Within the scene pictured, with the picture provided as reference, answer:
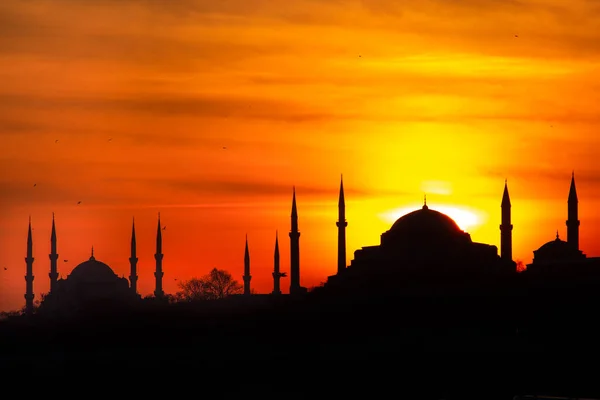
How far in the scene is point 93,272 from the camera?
14100cm

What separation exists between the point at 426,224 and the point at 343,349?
74.9 ft

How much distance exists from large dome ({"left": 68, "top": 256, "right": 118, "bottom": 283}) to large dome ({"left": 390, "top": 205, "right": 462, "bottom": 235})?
42048 millimetres

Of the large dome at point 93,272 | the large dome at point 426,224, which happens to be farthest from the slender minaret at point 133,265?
the large dome at point 426,224

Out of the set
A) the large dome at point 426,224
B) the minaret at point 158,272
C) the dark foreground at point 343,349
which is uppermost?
the large dome at point 426,224

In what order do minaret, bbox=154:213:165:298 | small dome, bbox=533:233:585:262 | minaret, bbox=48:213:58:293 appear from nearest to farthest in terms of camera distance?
1. small dome, bbox=533:233:585:262
2. minaret, bbox=154:213:165:298
3. minaret, bbox=48:213:58:293

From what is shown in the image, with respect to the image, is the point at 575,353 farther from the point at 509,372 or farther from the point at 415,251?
the point at 415,251

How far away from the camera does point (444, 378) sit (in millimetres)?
72812

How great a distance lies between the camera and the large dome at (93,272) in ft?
459

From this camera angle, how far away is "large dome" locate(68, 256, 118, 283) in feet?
459

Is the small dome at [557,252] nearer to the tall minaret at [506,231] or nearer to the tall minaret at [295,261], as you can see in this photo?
the tall minaret at [506,231]

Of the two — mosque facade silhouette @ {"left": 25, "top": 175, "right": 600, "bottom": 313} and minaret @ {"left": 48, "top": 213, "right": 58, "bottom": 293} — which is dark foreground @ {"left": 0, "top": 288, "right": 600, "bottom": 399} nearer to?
mosque facade silhouette @ {"left": 25, "top": 175, "right": 600, "bottom": 313}

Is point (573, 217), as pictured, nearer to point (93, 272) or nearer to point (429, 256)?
point (429, 256)

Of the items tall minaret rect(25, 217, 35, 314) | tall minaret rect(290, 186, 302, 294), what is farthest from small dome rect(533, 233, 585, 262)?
tall minaret rect(25, 217, 35, 314)

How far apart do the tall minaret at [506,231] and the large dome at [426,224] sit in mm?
2517
